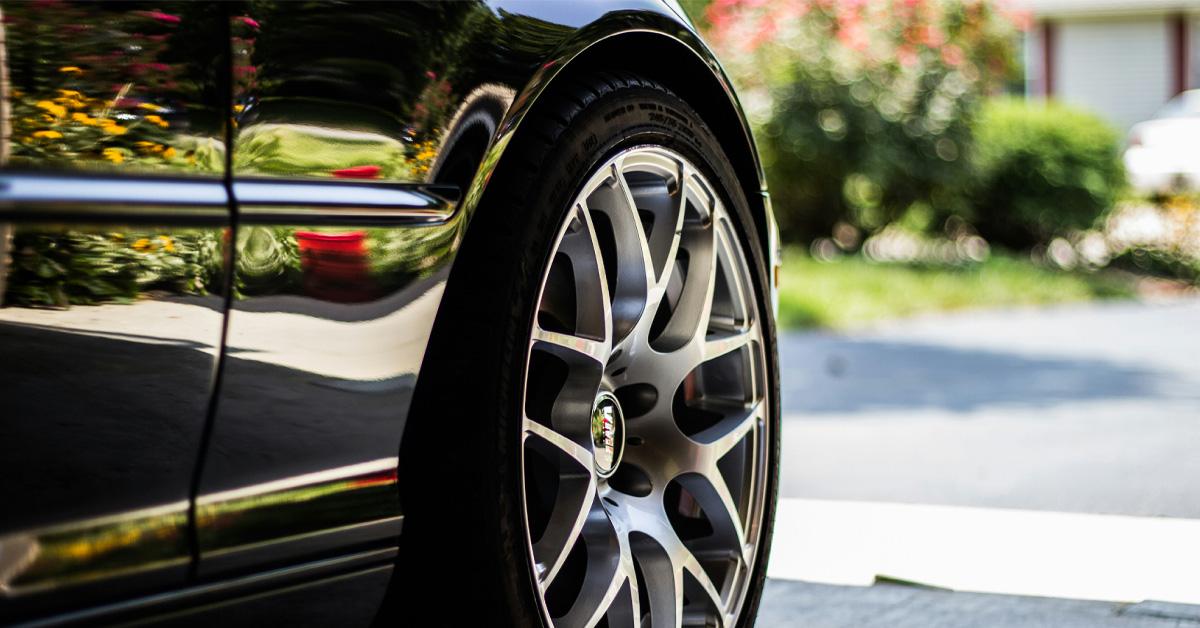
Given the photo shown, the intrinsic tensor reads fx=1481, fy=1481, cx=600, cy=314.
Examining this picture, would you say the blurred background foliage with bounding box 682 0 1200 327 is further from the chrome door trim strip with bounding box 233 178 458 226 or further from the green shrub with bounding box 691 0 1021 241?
the chrome door trim strip with bounding box 233 178 458 226

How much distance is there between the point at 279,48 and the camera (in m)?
1.67

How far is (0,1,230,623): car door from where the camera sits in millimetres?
1403

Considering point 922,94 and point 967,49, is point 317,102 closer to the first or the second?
point 922,94

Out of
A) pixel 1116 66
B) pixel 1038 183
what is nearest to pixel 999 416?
pixel 1038 183

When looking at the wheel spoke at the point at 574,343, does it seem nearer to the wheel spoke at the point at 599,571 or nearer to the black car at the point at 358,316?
the black car at the point at 358,316

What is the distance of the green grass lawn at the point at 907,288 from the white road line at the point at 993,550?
6.49 m

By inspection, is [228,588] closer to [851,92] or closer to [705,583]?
[705,583]

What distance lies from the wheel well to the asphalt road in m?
2.38

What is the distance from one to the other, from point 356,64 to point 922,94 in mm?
13111

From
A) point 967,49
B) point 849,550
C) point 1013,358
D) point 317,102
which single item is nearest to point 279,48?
point 317,102

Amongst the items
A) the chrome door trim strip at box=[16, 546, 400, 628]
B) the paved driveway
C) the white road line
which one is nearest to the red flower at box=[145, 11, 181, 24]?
the chrome door trim strip at box=[16, 546, 400, 628]

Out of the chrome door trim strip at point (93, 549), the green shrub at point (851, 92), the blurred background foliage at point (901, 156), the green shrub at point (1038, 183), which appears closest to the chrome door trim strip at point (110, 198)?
the chrome door trim strip at point (93, 549)

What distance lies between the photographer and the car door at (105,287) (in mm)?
1403

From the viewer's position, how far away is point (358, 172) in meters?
1.76
